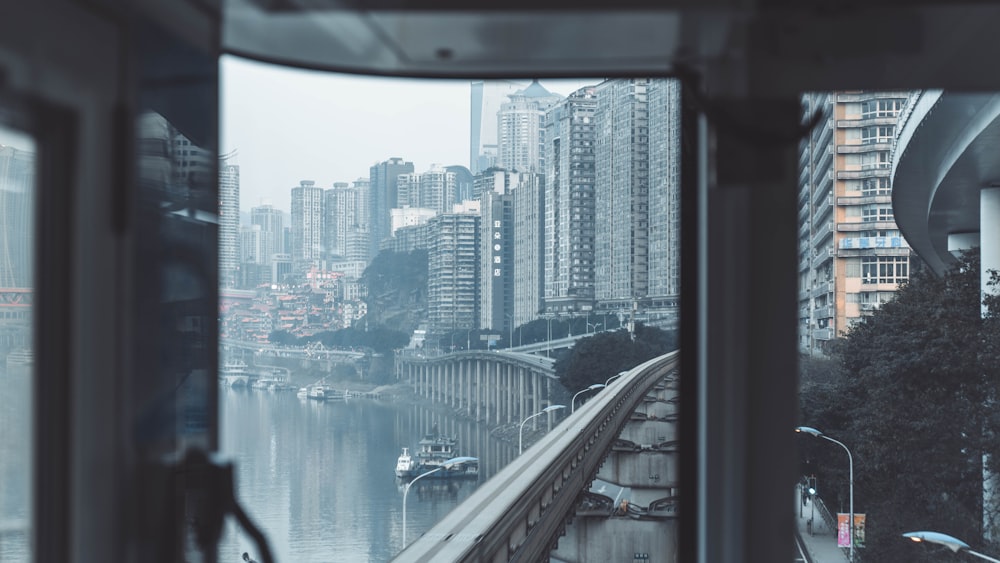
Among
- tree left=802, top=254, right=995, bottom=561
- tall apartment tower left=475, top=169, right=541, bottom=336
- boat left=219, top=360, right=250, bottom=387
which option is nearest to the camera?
boat left=219, top=360, right=250, bottom=387

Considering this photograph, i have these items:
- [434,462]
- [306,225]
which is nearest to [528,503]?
[434,462]

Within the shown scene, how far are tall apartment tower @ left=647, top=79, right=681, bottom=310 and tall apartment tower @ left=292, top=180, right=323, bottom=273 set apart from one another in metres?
0.83

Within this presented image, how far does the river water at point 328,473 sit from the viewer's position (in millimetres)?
1672

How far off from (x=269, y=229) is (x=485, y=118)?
66 centimetres

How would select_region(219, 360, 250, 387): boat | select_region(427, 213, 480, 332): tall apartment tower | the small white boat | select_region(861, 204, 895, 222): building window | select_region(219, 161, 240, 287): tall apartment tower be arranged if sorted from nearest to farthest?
select_region(219, 161, 240, 287): tall apartment tower → select_region(219, 360, 250, 387): boat → select_region(427, 213, 480, 332): tall apartment tower → the small white boat → select_region(861, 204, 895, 222): building window

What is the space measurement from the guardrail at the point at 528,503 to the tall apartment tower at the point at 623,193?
47 cm

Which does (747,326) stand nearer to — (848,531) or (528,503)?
(528,503)

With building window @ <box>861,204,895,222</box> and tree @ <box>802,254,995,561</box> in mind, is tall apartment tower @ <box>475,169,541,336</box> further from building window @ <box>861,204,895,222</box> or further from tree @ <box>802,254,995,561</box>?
building window @ <box>861,204,895,222</box>

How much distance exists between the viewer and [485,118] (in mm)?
2338

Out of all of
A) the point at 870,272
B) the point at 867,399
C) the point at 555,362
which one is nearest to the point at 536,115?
the point at 555,362

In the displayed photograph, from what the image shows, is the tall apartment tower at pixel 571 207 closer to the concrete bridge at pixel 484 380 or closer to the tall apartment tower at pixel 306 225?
the concrete bridge at pixel 484 380

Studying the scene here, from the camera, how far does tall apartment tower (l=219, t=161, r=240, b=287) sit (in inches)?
54.3

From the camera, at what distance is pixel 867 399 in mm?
14586

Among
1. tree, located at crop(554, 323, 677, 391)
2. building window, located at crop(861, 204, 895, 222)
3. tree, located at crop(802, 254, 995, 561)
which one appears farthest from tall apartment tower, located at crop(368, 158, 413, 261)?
building window, located at crop(861, 204, 895, 222)
